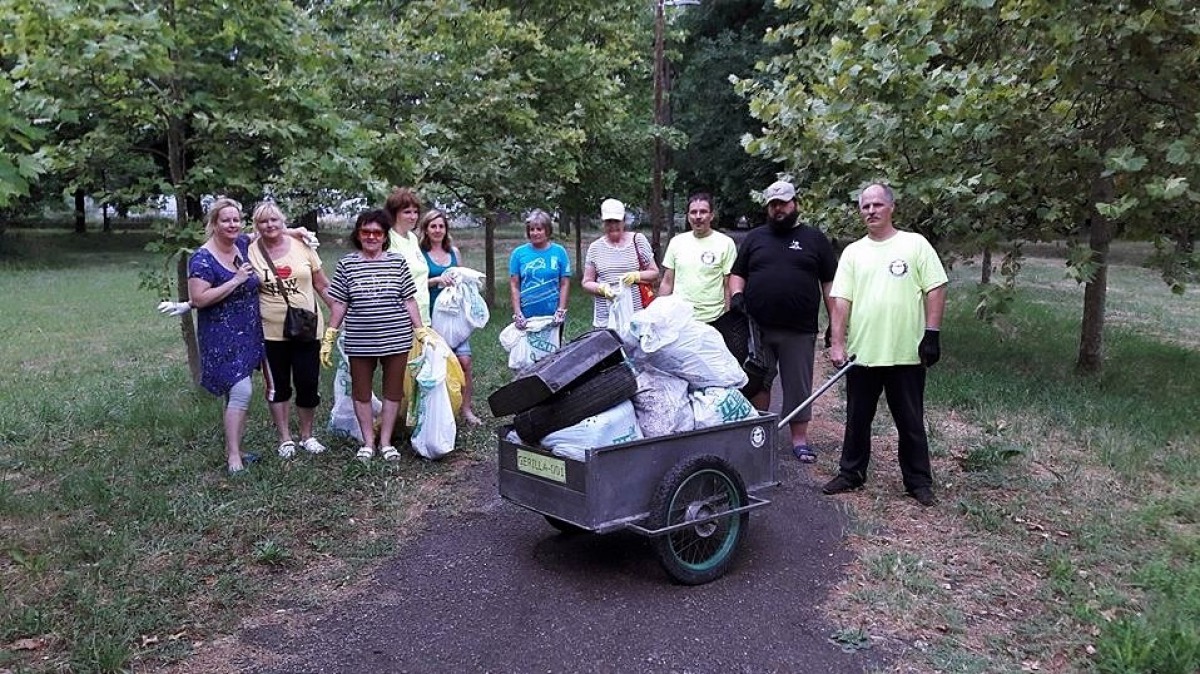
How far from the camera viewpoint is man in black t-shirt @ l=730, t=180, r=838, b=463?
6062 mm

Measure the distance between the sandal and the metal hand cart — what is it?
1881 millimetres

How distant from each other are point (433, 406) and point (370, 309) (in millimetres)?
792

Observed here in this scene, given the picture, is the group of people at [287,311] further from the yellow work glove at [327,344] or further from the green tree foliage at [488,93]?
the green tree foliage at [488,93]

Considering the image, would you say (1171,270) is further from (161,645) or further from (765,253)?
(161,645)

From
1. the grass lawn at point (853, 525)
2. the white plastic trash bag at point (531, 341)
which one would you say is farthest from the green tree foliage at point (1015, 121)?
the white plastic trash bag at point (531, 341)

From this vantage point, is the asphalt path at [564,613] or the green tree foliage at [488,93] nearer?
the asphalt path at [564,613]

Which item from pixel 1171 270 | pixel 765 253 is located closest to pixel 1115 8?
pixel 1171 270

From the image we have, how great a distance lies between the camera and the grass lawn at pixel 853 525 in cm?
388

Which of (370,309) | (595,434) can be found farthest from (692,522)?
(370,309)

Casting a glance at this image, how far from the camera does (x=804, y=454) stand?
658cm

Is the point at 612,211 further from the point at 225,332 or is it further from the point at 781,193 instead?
the point at 225,332

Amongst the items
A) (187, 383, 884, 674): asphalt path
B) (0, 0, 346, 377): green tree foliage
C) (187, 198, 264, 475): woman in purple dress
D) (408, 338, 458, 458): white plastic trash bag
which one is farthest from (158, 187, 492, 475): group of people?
(187, 383, 884, 674): asphalt path

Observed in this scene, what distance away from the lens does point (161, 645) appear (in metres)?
3.81

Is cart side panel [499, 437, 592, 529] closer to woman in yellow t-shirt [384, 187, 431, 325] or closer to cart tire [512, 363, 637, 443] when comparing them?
cart tire [512, 363, 637, 443]
